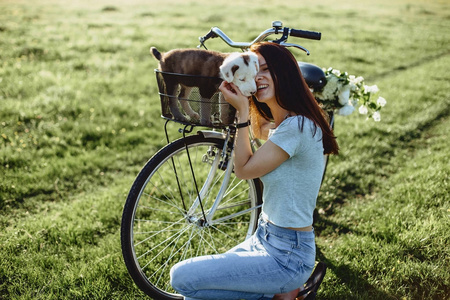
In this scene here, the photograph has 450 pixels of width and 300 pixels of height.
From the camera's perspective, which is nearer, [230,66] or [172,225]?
[230,66]

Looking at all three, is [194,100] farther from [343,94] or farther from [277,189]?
[343,94]

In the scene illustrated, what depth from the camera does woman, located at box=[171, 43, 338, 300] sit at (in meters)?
2.02

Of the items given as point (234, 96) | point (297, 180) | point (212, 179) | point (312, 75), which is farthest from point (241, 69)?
point (312, 75)

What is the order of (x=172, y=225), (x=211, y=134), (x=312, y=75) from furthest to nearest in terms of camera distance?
(x=312, y=75) → (x=172, y=225) → (x=211, y=134)

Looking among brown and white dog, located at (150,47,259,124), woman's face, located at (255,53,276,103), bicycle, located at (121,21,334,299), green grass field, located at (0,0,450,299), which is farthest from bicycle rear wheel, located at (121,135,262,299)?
woman's face, located at (255,53,276,103)

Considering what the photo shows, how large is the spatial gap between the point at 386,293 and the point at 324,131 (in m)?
1.24

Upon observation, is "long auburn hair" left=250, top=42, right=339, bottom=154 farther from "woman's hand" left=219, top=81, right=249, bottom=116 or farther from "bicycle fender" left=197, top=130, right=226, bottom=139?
"bicycle fender" left=197, top=130, right=226, bottom=139

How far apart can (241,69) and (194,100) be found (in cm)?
35

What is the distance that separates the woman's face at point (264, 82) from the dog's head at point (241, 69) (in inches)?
5.6

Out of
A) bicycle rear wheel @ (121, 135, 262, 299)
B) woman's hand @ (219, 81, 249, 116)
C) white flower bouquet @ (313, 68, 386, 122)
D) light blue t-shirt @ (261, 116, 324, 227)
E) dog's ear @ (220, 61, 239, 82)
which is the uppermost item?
dog's ear @ (220, 61, 239, 82)

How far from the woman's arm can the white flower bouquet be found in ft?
4.14

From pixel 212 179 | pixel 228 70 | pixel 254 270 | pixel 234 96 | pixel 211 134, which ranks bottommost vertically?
pixel 254 270

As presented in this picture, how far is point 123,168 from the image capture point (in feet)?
14.6

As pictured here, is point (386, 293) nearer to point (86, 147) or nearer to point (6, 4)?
point (86, 147)
